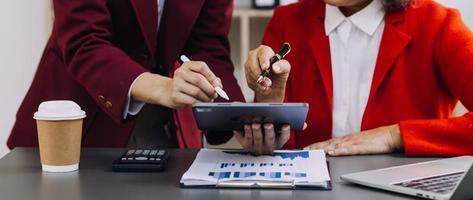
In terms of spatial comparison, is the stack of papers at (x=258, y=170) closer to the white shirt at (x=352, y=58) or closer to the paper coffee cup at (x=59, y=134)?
the paper coffee cup at (x=59, y=134)

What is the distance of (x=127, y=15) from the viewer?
4.86 ft

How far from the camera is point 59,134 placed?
3.85 feet

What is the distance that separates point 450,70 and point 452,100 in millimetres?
135

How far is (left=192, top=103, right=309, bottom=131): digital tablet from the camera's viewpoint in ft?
3.72

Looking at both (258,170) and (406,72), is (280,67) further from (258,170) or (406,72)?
(406,72)

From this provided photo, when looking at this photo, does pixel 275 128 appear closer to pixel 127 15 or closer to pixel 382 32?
pixel 127 15

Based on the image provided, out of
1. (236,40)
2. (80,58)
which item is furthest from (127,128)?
(236,40)

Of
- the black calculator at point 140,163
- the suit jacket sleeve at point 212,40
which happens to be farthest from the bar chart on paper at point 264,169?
the suit jacket sleeve at point 212,40

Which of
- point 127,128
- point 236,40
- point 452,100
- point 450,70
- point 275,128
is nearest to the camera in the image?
point 275,128

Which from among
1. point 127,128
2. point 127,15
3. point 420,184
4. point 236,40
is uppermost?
point 127,15

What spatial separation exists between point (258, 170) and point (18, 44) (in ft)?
7.30

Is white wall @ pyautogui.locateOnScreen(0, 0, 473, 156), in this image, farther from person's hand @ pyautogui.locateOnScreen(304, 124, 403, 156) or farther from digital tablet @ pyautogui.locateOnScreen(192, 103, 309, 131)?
digital tablet @ pyautogui.locateOnScreen(192, 103, 309, 131)

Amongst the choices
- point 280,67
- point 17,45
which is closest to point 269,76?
point 280,67

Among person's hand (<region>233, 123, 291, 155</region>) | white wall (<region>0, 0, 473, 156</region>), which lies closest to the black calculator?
person's hand (<region>233, 123, 291, 155</region>)
